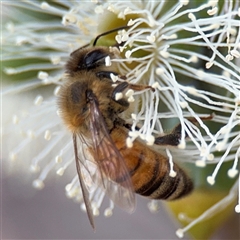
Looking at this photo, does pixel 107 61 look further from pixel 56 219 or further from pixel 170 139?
pixel 56 219

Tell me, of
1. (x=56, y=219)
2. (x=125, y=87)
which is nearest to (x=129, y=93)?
(x=125, y=87)

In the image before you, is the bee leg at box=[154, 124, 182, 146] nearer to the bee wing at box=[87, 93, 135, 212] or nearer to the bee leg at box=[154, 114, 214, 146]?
the bee leg at box=[154, 114, 214, 146]

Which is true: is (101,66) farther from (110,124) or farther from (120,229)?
(120,229)

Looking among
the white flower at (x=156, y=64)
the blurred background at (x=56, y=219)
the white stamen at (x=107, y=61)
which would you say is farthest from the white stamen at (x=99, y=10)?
the blurred background at (x=56, y=219)

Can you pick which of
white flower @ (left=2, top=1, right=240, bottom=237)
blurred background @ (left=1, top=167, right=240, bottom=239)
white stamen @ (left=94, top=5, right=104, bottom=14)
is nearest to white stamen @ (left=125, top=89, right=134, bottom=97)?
white flower @ (left=2, top=1, right=240, bottom=237)

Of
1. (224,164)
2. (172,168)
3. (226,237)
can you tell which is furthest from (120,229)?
(172,168)
